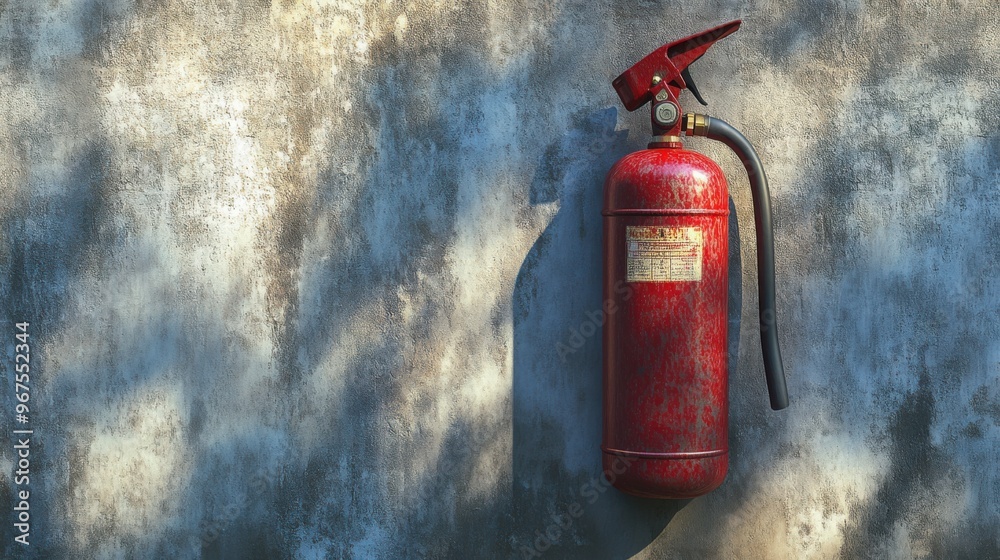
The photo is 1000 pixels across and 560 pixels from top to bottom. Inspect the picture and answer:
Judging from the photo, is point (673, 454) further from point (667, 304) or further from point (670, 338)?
point (667, 304)

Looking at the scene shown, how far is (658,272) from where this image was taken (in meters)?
2.54

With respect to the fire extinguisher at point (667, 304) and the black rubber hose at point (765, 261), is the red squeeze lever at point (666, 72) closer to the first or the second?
the fire extinguisher at point (667, 304)

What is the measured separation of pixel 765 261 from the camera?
8.88ft

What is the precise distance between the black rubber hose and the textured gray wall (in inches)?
5.4

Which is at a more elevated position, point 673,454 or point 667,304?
point 667,304

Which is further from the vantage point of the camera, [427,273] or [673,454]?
[427,273]

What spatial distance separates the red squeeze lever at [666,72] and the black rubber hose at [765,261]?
18cm

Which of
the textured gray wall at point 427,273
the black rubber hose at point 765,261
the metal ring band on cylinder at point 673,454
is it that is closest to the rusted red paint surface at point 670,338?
the metal ring band on cylinder at point 673,454

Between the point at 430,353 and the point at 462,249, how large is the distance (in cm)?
40

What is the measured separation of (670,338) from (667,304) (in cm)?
11
